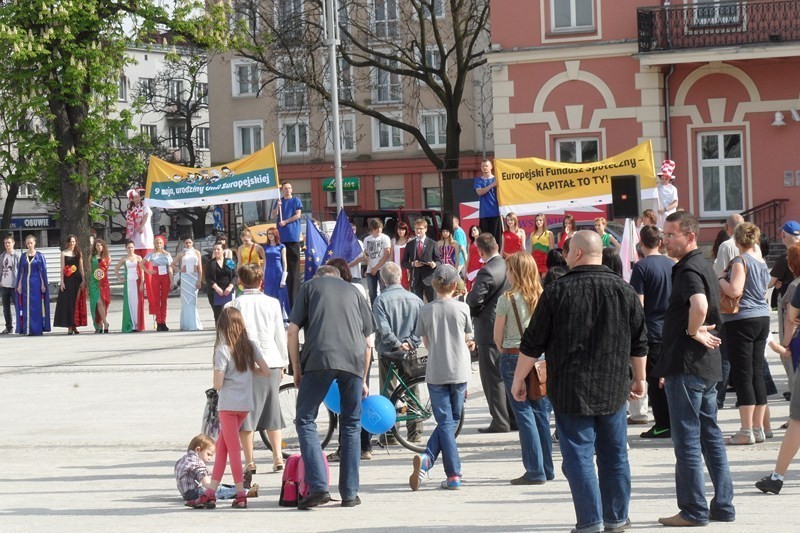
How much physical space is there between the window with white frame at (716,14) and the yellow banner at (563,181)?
1192cm

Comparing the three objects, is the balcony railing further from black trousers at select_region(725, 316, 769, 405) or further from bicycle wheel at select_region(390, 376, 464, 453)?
bicycle wheel at select_region(390, 376, 464, 453)

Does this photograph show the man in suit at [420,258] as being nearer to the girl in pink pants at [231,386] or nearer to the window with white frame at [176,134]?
the girl in pink pants at [231,386]

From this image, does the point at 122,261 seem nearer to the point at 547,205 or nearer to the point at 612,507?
the point at 547,205

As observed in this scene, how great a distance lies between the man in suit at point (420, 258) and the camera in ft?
75.7

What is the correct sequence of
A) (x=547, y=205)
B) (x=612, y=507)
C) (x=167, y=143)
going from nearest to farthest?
(x=612, y=507)
(x=547, y=205)
(x=167, y=143)

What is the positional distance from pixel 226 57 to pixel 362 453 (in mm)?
56144

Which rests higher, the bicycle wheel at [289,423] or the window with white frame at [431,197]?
the window with white frame at [431,197]

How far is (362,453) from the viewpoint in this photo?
38.8 ft

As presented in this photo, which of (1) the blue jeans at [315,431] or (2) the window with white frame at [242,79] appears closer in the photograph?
(1) the blue jeans at [315,431]

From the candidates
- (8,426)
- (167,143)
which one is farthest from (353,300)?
(167,143)

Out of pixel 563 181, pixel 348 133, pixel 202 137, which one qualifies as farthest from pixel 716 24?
pixel 202 137

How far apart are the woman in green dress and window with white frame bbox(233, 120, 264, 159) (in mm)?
Answer: 40242

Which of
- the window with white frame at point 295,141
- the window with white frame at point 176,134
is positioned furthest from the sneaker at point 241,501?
the window with white frame at point 176,134

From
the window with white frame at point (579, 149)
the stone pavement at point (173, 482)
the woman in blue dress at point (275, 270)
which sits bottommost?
the stone pavement at point (173, 482)
